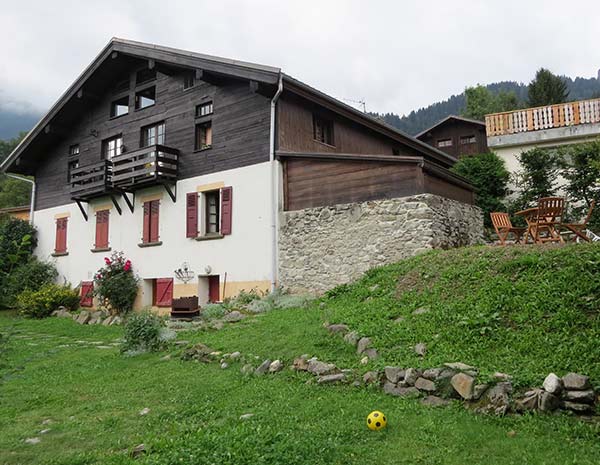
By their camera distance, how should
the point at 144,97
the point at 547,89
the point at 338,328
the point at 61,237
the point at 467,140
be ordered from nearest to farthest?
the point at 338,328 < the point at 144,97 < the point at 61,237 < the point at 467,140 < the point at 547,89

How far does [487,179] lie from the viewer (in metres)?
16.3

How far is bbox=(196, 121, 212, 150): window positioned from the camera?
15.2 metres

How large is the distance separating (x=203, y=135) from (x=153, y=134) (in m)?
2.59

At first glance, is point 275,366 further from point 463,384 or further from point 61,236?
point 61,236

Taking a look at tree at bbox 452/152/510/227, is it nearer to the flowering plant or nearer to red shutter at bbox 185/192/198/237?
red shutter at bbox 185/192/198/237

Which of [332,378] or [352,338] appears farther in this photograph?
[352,338]

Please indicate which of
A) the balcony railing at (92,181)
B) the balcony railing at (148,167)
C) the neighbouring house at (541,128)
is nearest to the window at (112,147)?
the balcony railing at (92,181)

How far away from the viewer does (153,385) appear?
6.16 meters

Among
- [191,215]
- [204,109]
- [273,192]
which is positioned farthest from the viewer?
[204,109]

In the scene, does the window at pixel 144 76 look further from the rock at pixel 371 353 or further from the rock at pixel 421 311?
the rock at pixel 371 353

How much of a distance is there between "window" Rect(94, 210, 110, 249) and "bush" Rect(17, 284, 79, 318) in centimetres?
212

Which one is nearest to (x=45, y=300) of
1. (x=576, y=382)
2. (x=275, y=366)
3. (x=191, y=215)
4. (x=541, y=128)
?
(x=191, y=215)

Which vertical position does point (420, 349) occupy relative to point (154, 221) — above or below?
below

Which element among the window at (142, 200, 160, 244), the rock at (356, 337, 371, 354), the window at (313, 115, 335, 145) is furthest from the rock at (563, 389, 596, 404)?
the window at (142, 200, 160, 244)
